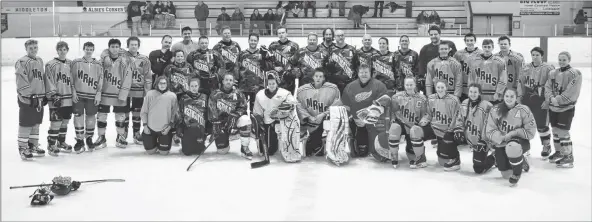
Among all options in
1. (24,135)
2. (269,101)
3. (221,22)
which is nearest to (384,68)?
(269,101)

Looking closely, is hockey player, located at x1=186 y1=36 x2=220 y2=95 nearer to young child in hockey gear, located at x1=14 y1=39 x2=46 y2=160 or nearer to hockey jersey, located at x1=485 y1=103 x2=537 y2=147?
young child in hockey gear, located at x1=14 y1=39 x2=46 y2=160

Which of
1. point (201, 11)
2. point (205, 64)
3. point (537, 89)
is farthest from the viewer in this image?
point (201, 11)

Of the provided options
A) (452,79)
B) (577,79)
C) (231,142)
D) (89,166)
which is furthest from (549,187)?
(89,166)

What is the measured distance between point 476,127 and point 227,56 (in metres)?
2.48

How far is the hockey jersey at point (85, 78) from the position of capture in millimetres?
5402

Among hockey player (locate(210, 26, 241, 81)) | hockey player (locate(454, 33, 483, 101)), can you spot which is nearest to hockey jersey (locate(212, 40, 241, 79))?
hockey player (locate(210, 26, 241, 81))

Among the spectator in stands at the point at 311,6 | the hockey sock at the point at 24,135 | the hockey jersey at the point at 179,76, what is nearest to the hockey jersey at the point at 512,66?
the hockey jersey at the point at 179,76

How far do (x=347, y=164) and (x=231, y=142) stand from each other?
1.52 meters

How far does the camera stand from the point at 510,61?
5.43 m

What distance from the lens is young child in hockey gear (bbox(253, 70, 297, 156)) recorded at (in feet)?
16.9

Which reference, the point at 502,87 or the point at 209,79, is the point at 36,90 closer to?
the point at 209,79

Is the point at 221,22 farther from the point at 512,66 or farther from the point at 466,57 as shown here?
the point at 512,66

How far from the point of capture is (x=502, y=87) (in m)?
5.27

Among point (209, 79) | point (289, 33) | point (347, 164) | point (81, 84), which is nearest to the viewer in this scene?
point (347, 164)
